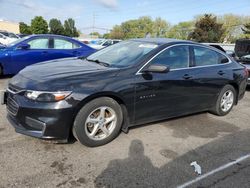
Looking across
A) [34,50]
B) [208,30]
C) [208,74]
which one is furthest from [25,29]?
[208,74]

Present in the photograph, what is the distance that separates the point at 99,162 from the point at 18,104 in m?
1.27

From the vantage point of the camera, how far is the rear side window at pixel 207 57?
493 centimetres

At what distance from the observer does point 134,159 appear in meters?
3.53

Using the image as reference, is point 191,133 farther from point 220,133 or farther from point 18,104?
point 18,104

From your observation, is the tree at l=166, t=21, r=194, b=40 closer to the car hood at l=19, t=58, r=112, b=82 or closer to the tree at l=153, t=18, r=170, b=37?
the tree at l=153, t=18, r=170, b=37

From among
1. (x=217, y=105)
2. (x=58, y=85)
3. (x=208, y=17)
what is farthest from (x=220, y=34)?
(x=58, y=85)

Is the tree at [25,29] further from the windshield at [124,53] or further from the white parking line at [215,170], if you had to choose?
the white parking line at [215,170]

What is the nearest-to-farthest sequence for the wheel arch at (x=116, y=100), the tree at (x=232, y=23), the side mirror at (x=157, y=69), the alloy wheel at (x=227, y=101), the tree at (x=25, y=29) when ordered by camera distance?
the wheel arch at (x=116, y=100), the side mirror at (x=157, y=69), the alloy wheel at (x=227, y=101), the tree at (x=25, y=29), the tree at (x=232, y=23)

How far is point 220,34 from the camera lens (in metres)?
42.2

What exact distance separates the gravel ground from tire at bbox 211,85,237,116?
82cm

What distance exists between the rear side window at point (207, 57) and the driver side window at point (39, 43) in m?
5.35

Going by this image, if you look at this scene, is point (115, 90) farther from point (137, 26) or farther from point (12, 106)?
point (137, 26)

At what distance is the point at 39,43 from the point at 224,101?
586 centimetres

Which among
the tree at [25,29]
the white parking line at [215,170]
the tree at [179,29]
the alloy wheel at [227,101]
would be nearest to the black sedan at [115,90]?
the alloy wheel at [227,101]
